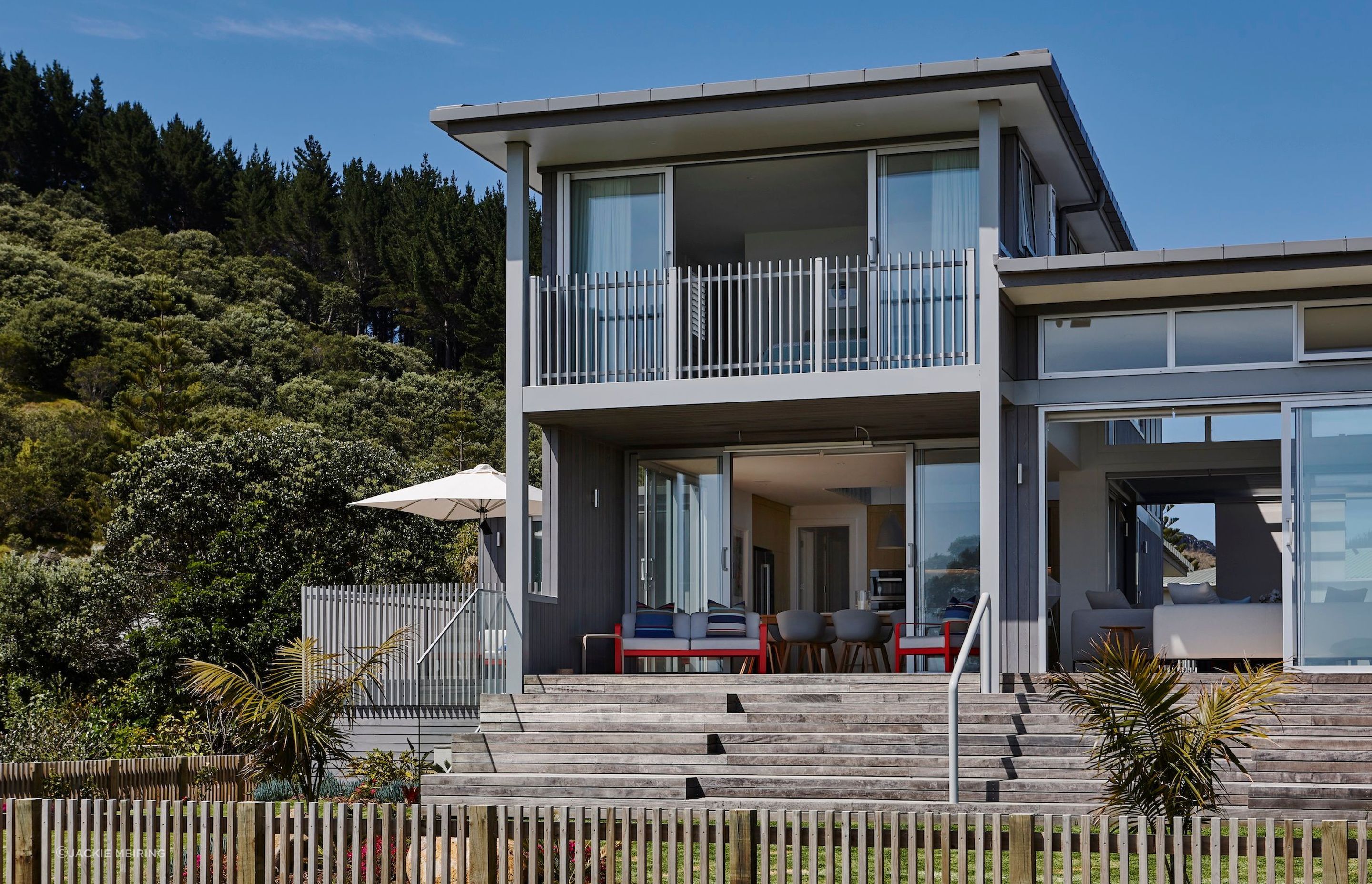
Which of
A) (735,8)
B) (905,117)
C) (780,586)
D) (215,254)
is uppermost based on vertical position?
(735,8)

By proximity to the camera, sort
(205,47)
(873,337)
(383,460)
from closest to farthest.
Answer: (873,337)
(383,460)
(205,47)

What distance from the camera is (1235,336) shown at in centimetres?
1239

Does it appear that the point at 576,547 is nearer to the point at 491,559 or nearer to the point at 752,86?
the point at 752,86

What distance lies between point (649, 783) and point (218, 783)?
13.9ft

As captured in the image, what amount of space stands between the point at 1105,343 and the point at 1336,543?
243 cm

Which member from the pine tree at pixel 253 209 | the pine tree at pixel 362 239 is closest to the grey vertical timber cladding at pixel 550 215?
the pine tree at pixel 362 239

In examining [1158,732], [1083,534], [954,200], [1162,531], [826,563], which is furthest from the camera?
[1162,531]

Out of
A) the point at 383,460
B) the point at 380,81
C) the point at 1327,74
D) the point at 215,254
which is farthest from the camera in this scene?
the point at 380,81

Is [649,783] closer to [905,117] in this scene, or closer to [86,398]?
[905,117]

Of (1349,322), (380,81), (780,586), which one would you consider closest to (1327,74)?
(780,586)

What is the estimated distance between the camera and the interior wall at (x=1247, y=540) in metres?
21.4

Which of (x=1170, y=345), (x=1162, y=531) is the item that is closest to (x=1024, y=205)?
(x=1170, y=345)

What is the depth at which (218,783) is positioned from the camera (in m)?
12.6

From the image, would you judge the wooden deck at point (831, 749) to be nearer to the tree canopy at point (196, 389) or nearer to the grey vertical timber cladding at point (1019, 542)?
the grey vertical timber cladding at point (1019, 542)
